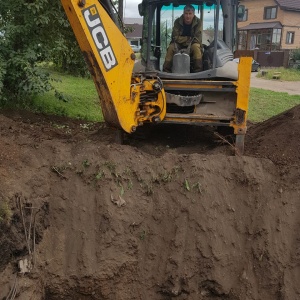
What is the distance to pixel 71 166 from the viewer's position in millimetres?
5039

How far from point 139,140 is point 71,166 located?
189 cm

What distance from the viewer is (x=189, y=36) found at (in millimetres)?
6152

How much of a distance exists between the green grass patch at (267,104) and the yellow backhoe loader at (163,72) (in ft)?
14.7

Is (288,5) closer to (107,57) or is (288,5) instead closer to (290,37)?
(290,37)

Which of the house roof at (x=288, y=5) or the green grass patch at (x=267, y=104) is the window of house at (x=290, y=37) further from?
the green grass patch at (x=267, y=104)

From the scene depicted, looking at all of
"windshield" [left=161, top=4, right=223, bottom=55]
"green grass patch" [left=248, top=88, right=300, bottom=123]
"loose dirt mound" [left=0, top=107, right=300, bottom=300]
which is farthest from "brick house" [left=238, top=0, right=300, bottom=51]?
"loose dirt mound" [left=0, top=107, right=300, bottom=300]

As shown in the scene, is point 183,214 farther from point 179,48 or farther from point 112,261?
point 179,48

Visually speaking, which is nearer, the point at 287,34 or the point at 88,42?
the point at 88,42

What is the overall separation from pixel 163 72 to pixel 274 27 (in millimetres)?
32210

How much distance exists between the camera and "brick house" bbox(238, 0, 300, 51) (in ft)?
117

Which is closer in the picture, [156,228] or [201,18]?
[156,228]

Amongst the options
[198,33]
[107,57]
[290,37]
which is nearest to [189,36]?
[198,33]

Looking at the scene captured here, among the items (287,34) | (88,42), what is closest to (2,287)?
(88,42)

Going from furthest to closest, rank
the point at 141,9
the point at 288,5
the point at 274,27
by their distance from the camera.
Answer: the point at 288,5 → the point at 274,27 → the point at 141,9
